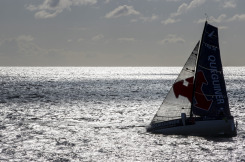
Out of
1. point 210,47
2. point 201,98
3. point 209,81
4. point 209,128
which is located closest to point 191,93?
point 201,98

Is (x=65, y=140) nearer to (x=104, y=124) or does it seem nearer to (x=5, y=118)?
(x=104, y=124)

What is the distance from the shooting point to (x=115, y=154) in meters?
27.0

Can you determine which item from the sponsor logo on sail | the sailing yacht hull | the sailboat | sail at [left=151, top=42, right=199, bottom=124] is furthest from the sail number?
the sailing yacht hull

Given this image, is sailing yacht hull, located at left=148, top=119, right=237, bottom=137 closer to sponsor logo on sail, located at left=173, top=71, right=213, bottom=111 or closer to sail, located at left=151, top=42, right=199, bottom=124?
sail, located at left=151, top=42, right=199, bottom=124

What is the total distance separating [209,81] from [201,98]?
1.59 m

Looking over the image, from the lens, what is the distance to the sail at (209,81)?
3106 cm

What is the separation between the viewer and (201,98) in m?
31.8

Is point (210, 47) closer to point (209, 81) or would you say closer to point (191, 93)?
point (209, 81)

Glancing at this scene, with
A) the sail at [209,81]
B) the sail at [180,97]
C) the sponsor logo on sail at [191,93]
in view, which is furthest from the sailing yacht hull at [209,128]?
the sponsor logo on sail at [191,93]

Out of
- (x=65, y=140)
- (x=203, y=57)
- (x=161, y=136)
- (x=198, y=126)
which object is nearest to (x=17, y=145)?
(x=65, y=140)

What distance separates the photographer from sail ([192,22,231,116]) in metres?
31.1

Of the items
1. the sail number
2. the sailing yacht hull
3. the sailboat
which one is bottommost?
the sailing yacht hull

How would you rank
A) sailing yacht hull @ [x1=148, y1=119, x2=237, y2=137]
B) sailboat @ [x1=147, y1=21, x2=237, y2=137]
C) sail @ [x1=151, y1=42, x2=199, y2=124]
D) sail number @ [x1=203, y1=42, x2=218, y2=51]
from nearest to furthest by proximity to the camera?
1. sailing yacht hull @ [x1=148, y1=119, x2=237, y2=137]
2. sailboat @ [x1=147, y1=21, x2=237, y2=137]
3. sail number @ [x1=203, y1=42, x2=218, y2=51]
4. sail @ [x1=151, y1=42, x2=199, y2=124]

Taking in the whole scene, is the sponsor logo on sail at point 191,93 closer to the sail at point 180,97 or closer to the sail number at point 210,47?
the sail at point 180,97
